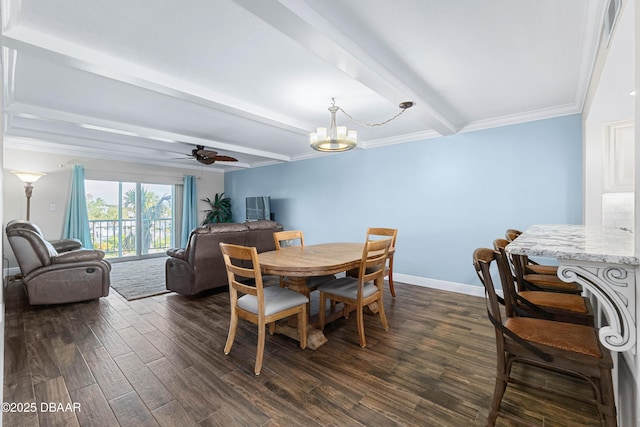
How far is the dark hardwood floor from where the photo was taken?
1607 mm

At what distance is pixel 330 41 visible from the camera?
5.74ft

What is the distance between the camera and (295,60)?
222cm

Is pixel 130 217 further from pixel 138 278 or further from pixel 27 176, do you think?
pixel 138 278

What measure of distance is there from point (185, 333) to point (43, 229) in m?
4.84

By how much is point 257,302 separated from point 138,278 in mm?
3680

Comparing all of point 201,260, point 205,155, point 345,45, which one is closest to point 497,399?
point 345,45

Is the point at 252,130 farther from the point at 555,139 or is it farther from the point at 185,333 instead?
the point at 555,139

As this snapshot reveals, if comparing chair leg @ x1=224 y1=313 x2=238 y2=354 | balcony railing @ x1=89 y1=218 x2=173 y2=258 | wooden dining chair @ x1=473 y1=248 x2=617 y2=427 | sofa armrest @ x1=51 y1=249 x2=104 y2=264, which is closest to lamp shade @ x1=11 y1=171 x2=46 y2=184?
balcony railing @ x1=89 y1=218 x2=173 y2=258

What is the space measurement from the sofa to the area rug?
389 millimetres

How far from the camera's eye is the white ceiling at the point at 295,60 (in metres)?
1.66

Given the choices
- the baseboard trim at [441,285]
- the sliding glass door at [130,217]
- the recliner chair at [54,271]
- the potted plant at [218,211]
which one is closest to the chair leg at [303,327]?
the baseboard trim at [441,285]

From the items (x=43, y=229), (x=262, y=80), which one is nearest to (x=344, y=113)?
(x=262, y=80)

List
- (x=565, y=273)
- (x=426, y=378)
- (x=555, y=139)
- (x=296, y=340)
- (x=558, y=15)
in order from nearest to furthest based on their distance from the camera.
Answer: (x=565, y=273), (x=558, y=15), (x=426, y=378), (x=296, y=340), (x=555, y=139)

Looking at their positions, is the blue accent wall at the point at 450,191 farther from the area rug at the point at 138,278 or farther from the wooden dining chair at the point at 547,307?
the area rug at the point at 138,278
